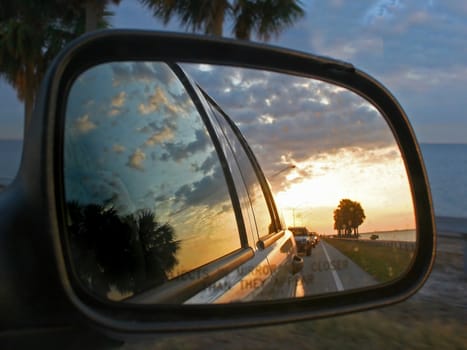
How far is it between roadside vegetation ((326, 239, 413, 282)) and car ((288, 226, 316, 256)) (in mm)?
59

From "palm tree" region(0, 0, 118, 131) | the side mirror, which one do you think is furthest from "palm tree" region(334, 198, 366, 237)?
"palm tree" region(0, 0, 118, 131)

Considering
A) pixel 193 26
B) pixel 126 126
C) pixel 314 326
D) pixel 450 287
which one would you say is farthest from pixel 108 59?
pixel 193 26

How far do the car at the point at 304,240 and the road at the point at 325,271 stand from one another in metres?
0.02

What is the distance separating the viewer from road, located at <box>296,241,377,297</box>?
1.88m

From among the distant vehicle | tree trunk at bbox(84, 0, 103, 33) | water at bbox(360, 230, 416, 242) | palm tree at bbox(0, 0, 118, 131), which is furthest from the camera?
palm tree at bbox(0, 0, 118, 131)

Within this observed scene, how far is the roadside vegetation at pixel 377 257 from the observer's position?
1.95 metres

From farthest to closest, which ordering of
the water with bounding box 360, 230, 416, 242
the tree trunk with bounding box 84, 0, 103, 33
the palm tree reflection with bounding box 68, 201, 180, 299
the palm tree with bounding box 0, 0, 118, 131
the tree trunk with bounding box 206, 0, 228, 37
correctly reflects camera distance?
the palm tree with bounding box 0, 0, 118, 131 → the tree trunk with bounding box 84, 0, 103, 33 → the tree trunk with bounding box 206, 0, 228, 37 → the water with bounding box 360, 230, 416, 242 → the palm tree reflection with bounding box 68, 201, 180, 299

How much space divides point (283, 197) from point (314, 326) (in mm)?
3115

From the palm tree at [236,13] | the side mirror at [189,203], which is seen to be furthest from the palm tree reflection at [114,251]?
the palm tree at [236,13]

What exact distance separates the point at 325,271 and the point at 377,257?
35 cm

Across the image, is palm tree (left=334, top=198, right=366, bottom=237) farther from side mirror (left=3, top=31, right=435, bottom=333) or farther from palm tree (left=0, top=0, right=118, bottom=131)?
palm tree (left=0, top=0, right=118, bottom=131)

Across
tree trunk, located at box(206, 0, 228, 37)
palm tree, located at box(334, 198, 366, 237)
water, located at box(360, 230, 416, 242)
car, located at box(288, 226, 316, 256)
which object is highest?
tree trunk, located at box(206, 0, 228, 37)

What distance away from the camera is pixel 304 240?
6.18ft

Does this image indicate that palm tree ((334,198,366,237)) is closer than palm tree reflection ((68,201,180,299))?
No
